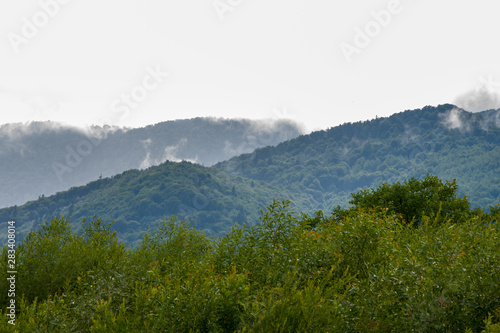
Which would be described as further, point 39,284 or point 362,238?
point 39,284

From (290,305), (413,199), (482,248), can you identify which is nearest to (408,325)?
(290,305)

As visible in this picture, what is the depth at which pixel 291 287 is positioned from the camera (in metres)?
18.6

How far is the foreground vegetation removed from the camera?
47.6 feet

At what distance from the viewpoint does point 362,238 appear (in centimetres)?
2102

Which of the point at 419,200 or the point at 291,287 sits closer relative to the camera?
the point at 291,287

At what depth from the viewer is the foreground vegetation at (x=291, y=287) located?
47.6ft

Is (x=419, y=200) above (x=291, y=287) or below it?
above

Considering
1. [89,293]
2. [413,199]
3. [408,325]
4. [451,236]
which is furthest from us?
[413,199]

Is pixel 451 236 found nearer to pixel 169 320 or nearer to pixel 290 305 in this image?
pixel 290 305

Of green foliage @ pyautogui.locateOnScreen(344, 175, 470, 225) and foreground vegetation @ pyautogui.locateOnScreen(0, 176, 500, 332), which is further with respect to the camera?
green foliage @ pyautogui.locateOnScreen(344, 175, 470, 225)

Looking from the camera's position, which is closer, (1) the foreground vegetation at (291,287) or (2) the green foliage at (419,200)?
(1) the foreground vegetation at (291,287)

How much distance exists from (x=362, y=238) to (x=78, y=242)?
18.7m

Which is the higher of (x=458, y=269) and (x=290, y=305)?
(x=458, y=269)

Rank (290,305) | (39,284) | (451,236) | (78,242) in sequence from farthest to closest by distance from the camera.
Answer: (78,242) < (39,284) < (451,236) < (290,305)
